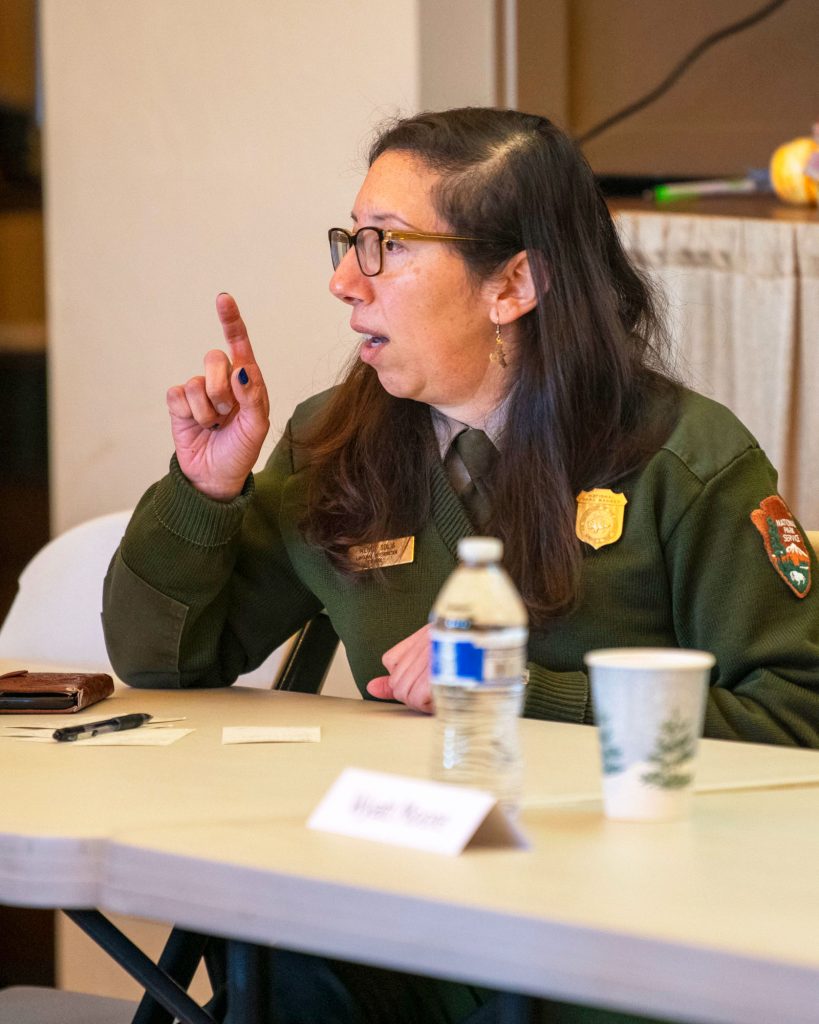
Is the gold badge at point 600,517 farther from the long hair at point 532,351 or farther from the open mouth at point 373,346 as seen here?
the open mouth at point 373,346

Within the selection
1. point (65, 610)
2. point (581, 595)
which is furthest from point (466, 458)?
point (65, 610)

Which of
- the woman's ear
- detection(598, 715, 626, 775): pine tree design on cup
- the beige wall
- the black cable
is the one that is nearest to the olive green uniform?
the woman's ear

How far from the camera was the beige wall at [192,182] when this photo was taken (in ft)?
8.17

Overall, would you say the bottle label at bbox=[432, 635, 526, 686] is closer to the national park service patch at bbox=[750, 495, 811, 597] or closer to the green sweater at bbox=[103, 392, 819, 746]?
the green sweater at bbox=[103, 392, 819, 746]

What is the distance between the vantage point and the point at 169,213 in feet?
8.78

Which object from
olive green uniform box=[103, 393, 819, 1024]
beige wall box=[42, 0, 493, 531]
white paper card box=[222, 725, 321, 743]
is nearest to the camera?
white paper card box=[222, 725, 321, 743]

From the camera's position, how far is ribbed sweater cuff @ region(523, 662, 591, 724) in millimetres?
1503

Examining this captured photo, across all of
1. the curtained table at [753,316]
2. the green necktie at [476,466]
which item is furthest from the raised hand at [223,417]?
the curtained table at [753,316]

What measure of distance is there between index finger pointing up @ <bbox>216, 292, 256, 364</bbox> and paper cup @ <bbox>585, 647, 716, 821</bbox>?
2.73ft

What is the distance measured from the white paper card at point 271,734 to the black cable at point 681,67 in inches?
89.4

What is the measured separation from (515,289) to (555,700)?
1.71 ft

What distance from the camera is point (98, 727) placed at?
141 centimetres

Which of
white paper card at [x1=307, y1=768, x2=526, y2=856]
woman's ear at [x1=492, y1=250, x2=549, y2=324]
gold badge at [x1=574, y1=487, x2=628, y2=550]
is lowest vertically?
white paper card at [x1=307, y1=768, x2=526, y2=856]

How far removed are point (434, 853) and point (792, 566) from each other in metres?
0.75
